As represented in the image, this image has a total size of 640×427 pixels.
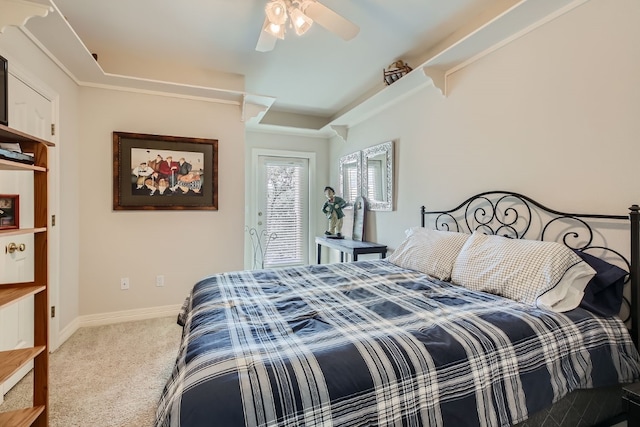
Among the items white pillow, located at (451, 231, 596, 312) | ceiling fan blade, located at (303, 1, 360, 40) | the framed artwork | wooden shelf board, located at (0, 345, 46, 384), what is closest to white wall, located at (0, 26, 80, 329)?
the framed artwork

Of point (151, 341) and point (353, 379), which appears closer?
point (353, 379)

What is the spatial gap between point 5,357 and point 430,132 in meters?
3.15

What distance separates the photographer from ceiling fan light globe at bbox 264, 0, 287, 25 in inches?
71.9

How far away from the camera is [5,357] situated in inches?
52.9

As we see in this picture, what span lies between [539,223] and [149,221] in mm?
3458

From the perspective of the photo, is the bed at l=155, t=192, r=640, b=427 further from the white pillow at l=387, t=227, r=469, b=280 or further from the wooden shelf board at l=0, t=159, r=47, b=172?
the wooden shelf board at l=0, t=159, r=47, b=172

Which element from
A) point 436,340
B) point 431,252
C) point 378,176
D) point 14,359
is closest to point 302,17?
point 431,252

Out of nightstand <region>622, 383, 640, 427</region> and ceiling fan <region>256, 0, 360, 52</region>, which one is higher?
ceiling fan <region>256, 0, 360, 52</region>

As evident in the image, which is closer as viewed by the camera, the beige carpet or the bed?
the bed

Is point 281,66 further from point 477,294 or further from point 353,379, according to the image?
point 353,379

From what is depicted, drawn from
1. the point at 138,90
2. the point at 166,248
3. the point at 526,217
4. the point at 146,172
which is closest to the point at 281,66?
the point at 138,90

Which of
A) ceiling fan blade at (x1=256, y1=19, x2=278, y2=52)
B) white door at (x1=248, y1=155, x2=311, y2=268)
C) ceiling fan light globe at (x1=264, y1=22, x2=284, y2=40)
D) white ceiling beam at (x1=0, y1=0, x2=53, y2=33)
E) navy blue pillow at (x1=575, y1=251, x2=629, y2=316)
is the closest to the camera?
navy blue pillow at (x1=575, y1=251, x2=629, y2=316)

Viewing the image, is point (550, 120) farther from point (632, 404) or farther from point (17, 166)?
point (17, 166)

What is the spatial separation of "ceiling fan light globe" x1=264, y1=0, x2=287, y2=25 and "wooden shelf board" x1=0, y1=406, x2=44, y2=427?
7.79 ft
